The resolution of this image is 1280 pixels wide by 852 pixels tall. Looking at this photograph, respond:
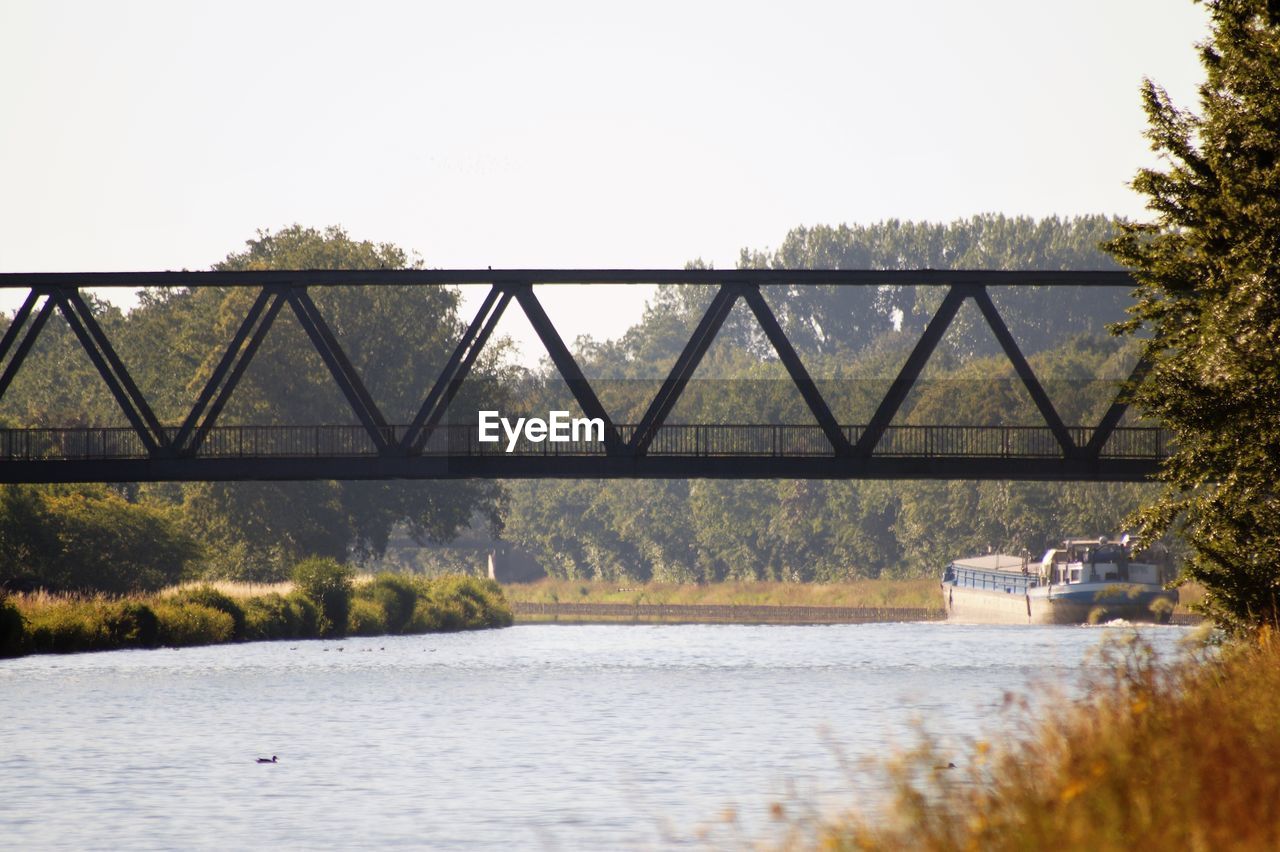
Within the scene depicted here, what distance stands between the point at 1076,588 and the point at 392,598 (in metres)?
32.1

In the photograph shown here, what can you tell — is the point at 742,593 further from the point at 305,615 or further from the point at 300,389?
the point at 305,615

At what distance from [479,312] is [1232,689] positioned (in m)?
29.5

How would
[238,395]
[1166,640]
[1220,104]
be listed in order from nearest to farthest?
[1220,104] → [1166,640] → [238,395]

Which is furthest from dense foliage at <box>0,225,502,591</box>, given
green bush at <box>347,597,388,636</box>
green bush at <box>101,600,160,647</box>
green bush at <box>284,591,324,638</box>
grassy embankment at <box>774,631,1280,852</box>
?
grassy embankment at <box>774,631,1280,852</box>

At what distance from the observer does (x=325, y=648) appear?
64.1 metres

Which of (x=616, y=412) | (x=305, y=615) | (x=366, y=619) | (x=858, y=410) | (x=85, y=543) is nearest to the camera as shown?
(x=85, y=543)

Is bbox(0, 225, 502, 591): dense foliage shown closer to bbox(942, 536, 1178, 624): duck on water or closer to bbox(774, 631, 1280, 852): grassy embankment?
bbox(942, 536, 1178, 624): duck on water

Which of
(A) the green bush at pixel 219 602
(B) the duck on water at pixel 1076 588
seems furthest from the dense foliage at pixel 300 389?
(B) the duck on water at pixel 1076 588

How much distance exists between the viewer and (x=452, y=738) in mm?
33375

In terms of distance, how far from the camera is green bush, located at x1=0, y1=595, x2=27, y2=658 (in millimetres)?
52062

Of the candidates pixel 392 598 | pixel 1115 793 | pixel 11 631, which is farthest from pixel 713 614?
pixel 1115 793

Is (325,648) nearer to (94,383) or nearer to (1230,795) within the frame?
(1230,795)

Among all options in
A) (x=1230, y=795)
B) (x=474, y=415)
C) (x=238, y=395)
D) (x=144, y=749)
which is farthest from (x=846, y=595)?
(x=1230, y=795)

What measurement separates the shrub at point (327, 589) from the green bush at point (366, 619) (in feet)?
1.52
